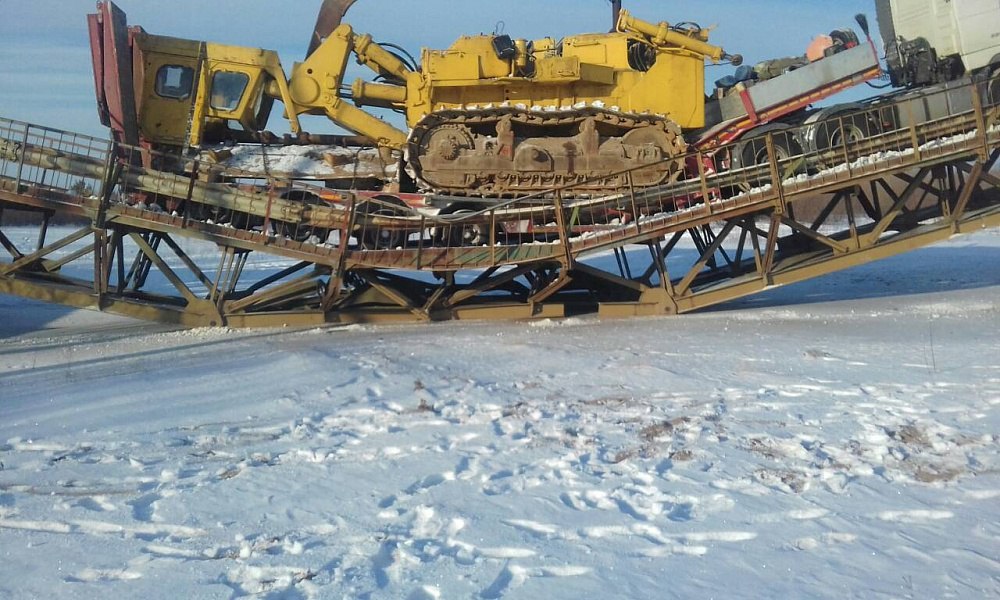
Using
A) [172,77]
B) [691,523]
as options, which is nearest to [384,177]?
[172,77]

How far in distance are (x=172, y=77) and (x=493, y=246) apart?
214 inches

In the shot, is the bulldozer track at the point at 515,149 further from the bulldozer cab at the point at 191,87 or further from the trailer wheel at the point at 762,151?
the bulldozer cab at the point at 191,87

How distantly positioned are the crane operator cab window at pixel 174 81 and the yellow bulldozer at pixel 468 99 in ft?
0.05

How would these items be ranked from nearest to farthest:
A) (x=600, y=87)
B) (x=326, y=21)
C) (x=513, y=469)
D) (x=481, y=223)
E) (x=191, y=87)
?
(x=513, y=469), (x=481, y=223), (x=191, y=87), (x=600, y=87), (x=326, y=21)

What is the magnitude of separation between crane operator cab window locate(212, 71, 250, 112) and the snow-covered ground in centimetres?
445

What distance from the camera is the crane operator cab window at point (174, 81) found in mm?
13078

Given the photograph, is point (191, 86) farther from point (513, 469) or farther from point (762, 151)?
point (513, 469)

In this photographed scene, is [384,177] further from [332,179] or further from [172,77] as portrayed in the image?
[172,77]

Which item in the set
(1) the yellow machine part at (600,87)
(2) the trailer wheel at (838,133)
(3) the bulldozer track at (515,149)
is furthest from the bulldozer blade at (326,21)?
(2) the trailer wheel at (838,133)

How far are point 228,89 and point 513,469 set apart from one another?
30.9ft

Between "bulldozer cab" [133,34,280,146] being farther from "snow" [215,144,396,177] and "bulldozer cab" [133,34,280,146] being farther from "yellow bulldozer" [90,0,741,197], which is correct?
"snow" [215,144,396,177]

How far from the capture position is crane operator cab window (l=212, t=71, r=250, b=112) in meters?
13.1

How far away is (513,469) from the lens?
220 inches

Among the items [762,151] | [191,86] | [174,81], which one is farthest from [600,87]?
[174,81]
